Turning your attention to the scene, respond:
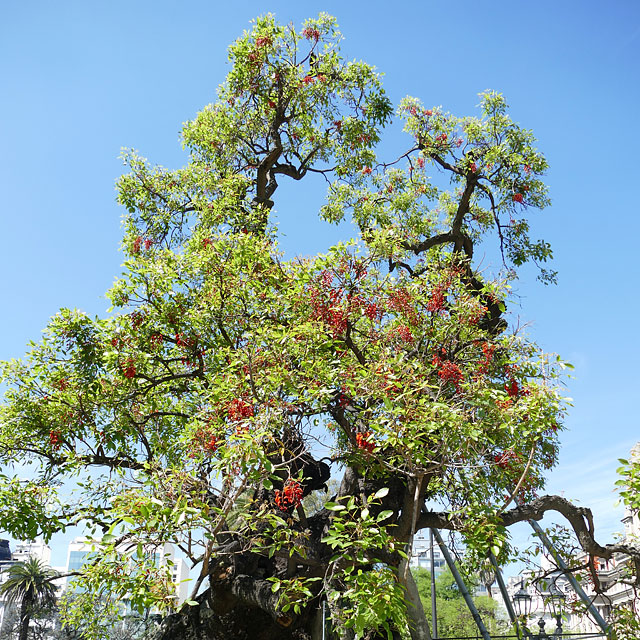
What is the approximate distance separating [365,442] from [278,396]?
1088 millimetres

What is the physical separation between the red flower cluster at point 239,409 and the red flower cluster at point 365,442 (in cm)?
126

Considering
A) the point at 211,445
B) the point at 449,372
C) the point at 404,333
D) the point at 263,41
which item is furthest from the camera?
the point at 263,41

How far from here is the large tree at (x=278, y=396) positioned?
5.50 meters

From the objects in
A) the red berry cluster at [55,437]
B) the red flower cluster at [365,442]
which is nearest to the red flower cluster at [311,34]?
the red flower cluster at [365,442]

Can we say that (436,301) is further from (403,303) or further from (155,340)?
(155,340)

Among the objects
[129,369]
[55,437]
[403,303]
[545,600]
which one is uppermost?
[403,303]

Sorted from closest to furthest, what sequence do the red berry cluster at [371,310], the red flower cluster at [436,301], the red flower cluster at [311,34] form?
1. the red berry cluster at [371,310]
2. the red flower cluster at [436,301]
3. the red flower cluster at [311,34]

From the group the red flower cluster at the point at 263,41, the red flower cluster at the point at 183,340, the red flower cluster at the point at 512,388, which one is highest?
the red flower cluster at the point at 263,41

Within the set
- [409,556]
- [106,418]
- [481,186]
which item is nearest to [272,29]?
[481,186]

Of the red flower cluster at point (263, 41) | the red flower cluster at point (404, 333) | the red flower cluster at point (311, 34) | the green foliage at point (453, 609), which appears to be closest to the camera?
the red flower cluster at point (404, 333)

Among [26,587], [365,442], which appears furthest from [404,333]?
[26,587]

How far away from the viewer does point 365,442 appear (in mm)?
6453

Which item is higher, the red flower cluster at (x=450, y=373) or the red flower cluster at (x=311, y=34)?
the red flower cluster at (x=311, y=34)

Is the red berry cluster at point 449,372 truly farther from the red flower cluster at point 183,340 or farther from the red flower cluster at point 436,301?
the red flower cluster at point 183,340
